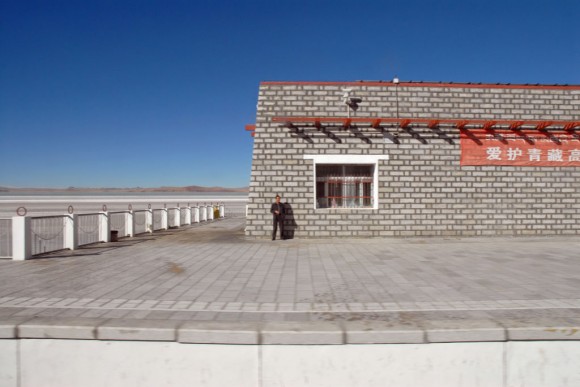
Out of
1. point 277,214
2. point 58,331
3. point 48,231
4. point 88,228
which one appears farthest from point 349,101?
point 58,331

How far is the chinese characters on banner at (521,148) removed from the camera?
43.8 ft

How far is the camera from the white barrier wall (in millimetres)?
3680

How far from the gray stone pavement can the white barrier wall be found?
0.37 feet

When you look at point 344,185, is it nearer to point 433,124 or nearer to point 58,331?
point 433,124

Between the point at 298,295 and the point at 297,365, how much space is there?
2.40 metres

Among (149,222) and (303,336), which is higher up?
(149,222)

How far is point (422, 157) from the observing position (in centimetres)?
1332

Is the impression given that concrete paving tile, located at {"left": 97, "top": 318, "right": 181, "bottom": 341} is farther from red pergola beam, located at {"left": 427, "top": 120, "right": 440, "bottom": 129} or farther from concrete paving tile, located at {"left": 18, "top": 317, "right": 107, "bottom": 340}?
red pergola beam, located at {"left": 427, "top": 120, "right": 440, "bottom": 129}

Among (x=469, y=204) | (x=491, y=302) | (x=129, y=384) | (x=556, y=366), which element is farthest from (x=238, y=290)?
(x=469, y=204)

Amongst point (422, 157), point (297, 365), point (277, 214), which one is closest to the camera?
point (297, 365)

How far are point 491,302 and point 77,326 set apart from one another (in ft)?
18.9

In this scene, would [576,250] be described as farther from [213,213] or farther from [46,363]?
[213,213]

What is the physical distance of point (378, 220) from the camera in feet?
43.1

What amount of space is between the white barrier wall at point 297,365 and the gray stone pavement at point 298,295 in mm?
113
